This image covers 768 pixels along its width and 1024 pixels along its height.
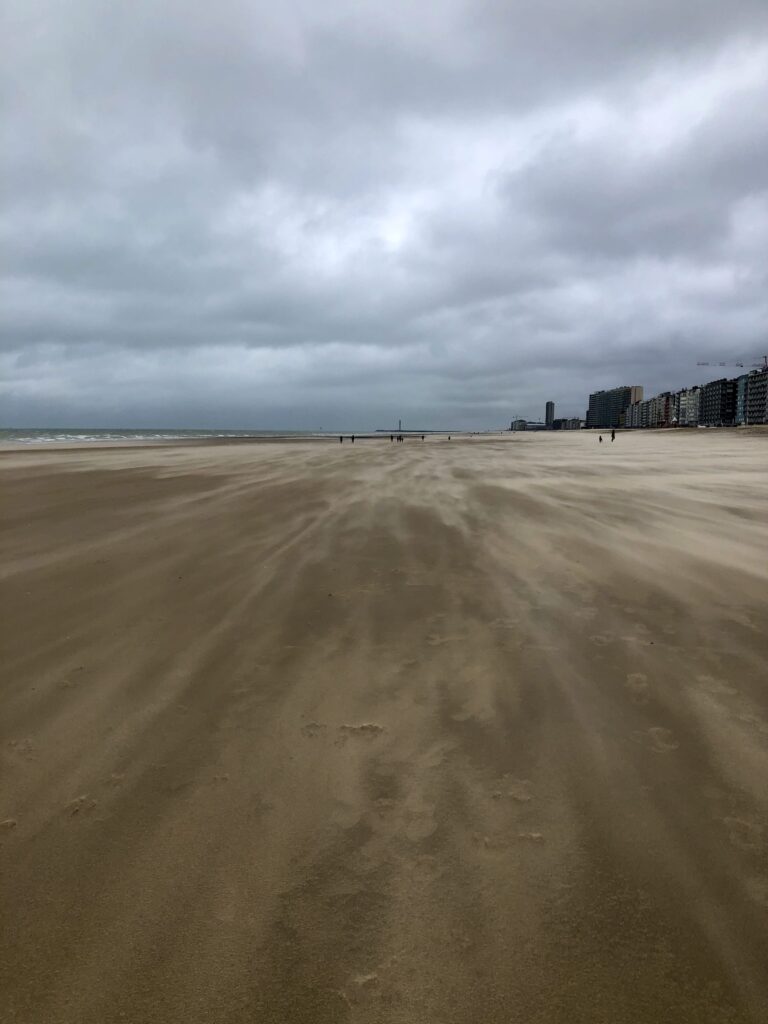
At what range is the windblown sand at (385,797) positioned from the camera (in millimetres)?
1620

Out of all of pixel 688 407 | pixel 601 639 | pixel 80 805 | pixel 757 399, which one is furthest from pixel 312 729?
pixel 688 407

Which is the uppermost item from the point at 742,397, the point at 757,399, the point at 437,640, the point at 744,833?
the point at 742,397

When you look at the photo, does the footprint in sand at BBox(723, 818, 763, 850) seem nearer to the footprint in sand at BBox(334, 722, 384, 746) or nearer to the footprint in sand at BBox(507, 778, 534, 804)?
the footprint in sand at BBox(507, 778, 534, 804)

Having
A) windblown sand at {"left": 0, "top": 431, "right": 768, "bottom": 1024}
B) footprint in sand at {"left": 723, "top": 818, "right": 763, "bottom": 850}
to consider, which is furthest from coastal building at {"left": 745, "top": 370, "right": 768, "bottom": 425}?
footprint in sand at {"left": 723, "top": 818, "right": 763, "bottom": 850}

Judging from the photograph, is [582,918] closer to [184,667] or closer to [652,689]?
[652,689]

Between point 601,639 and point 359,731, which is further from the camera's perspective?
point 601,639

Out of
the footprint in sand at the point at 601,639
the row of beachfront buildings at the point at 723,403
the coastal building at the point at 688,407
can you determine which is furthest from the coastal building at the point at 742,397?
the footprint in sand at the point at 601,639

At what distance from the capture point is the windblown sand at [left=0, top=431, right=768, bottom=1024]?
162cm

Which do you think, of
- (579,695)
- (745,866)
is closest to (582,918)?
(745,866)

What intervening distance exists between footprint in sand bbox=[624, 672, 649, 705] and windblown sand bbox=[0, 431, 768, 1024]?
29mm

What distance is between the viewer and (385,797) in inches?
94.1

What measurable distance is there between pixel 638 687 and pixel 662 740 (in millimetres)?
559

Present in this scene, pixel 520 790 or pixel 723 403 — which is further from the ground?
pixel 723 403

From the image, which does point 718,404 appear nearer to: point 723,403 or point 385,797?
point 723,403
